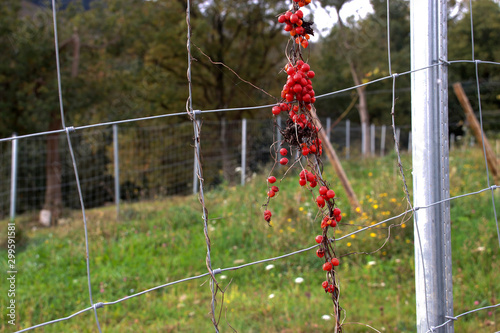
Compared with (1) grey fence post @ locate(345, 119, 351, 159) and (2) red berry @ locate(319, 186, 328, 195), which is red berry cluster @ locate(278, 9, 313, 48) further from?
(1) grey fence post @ locate(345, 119, 351, 159)

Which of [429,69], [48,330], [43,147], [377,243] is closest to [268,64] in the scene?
[43,147]

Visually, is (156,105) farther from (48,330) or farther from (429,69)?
(429,69)

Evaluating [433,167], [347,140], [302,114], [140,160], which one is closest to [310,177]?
[302,114]

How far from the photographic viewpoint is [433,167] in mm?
1291

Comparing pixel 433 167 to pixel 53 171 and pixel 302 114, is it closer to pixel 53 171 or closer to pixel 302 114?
pixel 302 114

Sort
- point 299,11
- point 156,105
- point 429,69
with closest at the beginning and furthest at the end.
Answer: point 299,11
point 429,69
point 156,105

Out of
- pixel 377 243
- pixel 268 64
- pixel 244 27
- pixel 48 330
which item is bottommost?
pixel 48 330

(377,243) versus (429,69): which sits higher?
(429,69)

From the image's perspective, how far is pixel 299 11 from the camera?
1173 millimetres

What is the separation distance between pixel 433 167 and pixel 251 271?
2.56 m

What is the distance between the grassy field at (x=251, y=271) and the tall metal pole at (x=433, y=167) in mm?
749

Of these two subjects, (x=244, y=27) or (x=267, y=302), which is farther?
(x=244, y=27)

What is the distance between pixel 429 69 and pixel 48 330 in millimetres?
2814

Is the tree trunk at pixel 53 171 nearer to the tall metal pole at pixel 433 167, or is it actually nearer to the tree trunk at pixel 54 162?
the tree trunk at pixel 54 162
